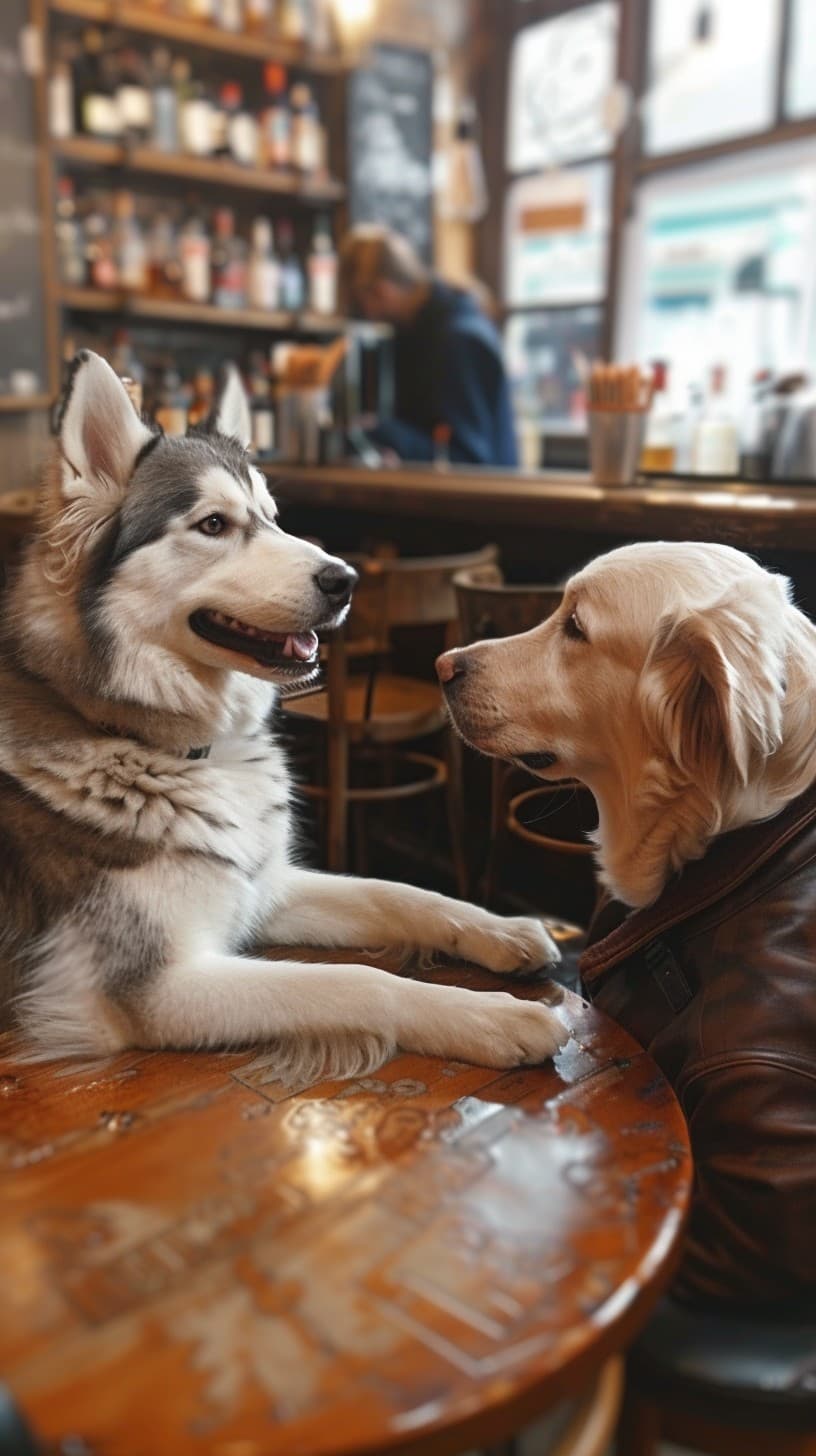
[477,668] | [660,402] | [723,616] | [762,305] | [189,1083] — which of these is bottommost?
[189,1083]

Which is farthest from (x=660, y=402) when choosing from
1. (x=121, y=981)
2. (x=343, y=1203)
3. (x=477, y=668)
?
(x=343, y=1203)

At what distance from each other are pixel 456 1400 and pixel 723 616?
894mm

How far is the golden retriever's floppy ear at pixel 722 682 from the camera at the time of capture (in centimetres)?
130

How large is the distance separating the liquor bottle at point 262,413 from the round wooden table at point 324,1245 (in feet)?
6.85

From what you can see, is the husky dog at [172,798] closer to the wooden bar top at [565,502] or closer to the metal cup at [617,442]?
the wooden bar top at [565,502]

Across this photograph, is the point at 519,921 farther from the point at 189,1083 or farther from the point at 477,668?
the point at 189,1083

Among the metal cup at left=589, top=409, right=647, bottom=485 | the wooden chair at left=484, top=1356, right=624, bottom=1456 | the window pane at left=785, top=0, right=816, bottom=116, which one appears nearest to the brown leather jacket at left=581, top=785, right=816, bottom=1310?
the wooden chair at left=484, top=1356, right=624, bottom=1456

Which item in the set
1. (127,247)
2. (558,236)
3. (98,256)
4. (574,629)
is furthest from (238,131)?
(574,629)

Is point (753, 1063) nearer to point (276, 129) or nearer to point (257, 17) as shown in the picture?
point (276, 129)

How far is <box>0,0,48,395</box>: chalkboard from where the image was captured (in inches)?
172

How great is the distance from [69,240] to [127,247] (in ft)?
0.83

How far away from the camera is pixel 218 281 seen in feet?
17.1

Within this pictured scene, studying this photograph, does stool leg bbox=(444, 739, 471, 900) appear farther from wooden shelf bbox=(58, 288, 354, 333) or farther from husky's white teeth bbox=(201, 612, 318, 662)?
wooden shelf bbox=(58, 288, 354, 333)

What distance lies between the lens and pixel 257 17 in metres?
5.10
